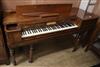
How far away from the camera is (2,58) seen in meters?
1.66

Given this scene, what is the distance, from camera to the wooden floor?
1900 mm

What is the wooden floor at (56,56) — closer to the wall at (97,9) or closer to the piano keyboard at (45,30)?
the piano keyboard at (45,30)

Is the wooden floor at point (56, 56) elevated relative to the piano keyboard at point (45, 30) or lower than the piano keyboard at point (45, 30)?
lower

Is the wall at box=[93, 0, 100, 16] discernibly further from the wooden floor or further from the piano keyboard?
the wooden floor

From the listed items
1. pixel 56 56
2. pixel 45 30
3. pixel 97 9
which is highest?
pixel 97 9

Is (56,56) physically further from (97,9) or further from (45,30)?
(97,9)

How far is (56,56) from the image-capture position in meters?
2.08

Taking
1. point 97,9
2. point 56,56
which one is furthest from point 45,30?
point 97,9

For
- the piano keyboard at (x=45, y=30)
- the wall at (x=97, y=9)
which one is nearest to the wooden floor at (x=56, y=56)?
the piano keyboard at (x=45, y=30)

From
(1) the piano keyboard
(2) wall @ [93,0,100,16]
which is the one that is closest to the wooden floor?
(1) the piano keyboard

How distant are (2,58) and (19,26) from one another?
0.61 metres

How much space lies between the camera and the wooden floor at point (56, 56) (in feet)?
6.23

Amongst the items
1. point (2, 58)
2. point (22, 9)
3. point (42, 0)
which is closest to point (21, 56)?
point (2, 58)

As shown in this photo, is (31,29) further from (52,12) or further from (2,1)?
(2,1)
